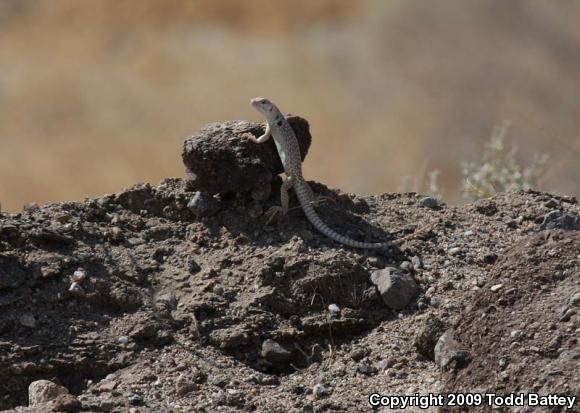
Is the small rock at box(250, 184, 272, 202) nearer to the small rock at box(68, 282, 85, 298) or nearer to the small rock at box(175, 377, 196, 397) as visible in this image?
the small rock at box(68, 282, 85, 298)

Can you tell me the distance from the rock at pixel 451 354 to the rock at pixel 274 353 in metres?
0.92

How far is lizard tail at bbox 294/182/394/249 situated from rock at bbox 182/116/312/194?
A: 244mm

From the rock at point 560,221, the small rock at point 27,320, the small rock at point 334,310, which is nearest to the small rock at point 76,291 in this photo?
the small rock at point 27,320

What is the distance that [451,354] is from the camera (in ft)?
15.9

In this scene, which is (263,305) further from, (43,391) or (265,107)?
(265,107)

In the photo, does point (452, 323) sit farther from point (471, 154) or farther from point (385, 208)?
point (471, 154)

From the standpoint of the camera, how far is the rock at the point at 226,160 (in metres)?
6.34

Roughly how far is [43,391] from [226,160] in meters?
2.00

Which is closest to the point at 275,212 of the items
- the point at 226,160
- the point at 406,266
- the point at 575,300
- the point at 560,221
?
the point at 226,160

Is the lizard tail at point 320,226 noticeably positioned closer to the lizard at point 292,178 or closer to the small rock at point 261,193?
the lizard at point 292,178

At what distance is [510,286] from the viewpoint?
5.04 meters

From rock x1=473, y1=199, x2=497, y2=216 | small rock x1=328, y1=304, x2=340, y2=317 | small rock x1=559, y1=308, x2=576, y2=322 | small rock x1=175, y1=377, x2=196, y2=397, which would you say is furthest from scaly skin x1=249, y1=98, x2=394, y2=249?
small rock x1=559, y1=308, x2=576, y2=322

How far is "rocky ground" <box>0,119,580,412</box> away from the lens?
4.93 m

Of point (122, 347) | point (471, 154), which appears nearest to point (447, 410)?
point (122, 347)
